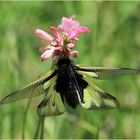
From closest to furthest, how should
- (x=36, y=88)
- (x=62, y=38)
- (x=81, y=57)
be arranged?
(x=36, y=88) < (x=62, y=38) < (x=81, y=57)

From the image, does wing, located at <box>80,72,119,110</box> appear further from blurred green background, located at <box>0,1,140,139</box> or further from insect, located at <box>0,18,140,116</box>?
blurred green background, located at <box>0,1,140,139</box>

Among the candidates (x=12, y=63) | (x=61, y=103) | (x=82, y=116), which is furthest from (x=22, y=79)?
(x=61, y=103)

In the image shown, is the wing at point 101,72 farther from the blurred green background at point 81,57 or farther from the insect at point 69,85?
the blurred green background at point 81,57

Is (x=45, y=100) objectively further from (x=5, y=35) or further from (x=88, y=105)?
(x=5, y=35)

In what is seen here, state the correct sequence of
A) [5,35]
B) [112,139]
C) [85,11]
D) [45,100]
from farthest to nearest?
[85,11], [5,35], [112,139], [45,100]

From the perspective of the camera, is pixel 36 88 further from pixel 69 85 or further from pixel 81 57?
pixel 81 57

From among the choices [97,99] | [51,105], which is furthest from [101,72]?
[51,105]

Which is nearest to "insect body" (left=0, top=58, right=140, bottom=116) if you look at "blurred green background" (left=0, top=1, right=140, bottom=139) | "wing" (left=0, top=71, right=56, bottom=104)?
"wing" (left=0, top=71, right=56, bottom=104)
